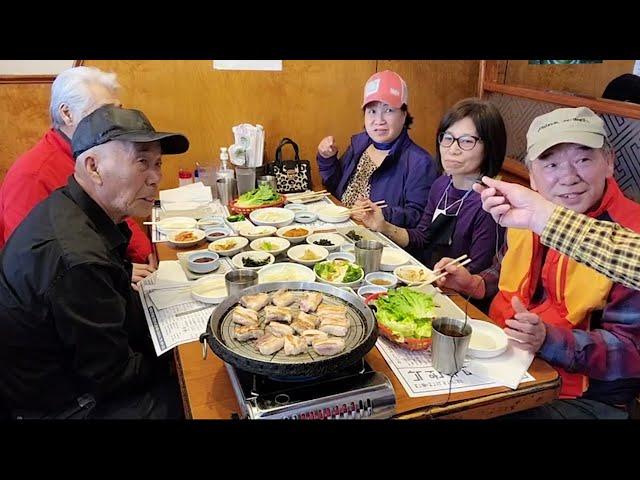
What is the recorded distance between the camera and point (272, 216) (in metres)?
2.77

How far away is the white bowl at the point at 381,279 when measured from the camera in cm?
191

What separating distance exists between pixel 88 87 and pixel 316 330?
1835 mm

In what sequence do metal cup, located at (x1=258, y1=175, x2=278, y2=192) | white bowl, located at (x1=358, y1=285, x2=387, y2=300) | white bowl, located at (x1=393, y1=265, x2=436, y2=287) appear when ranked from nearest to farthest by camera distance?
white bowl, located at (x1=358, y1=285, x2=387, y2=300) → white bowl, located at (x1=393, y1=265, x2=436, y2=287) → metal cup, located at (x1=258, y1=175, x2=278, y2=192)

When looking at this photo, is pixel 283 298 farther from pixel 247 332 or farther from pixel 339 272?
pixel 339 272

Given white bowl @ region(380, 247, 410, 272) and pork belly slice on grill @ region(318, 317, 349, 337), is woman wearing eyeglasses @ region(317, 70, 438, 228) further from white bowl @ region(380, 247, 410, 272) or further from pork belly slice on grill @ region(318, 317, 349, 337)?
pork belly slice on grill @ region(318, 317, 349, 337)

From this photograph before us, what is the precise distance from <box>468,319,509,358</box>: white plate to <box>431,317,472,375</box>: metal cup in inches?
4.0

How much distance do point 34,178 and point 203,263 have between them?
0.93 metres

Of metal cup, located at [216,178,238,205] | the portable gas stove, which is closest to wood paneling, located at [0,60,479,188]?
metal cup, located at [216,178,238,205]

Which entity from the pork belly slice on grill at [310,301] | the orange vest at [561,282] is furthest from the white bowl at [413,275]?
the pork belly slice on grill at [310,301]

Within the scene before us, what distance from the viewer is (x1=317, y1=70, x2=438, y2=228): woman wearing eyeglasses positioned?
9.66ft

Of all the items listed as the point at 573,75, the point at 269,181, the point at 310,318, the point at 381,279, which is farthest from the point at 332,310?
the point at 573,75

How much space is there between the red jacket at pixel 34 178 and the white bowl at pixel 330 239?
1204 millimetres

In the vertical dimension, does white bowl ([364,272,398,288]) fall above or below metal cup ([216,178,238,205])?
below

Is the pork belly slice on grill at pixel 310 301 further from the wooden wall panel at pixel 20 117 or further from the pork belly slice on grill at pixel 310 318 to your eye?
the wooden wall panel at pixel 20 117
